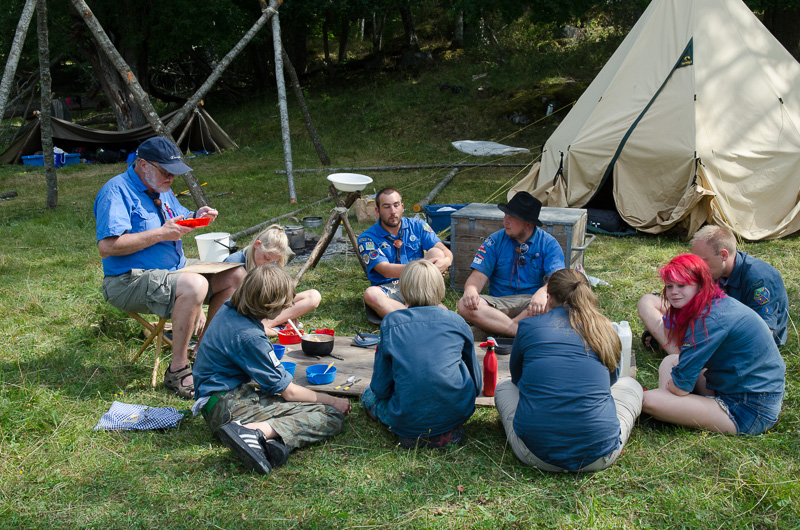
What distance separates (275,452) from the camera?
308 centimetres

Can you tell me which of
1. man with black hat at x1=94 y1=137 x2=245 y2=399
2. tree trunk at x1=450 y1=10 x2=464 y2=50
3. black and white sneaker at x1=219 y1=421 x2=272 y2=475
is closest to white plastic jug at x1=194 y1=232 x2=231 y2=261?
man with black hat at x1=94 y1=137 x2=245 y2=399

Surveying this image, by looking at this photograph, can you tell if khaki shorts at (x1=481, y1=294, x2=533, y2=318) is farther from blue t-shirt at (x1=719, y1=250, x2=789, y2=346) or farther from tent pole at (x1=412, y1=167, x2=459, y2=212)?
tent pole at (x1=412, y1=167, x2=459, y2=212)

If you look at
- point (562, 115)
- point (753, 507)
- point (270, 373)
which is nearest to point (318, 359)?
point (270, 373)

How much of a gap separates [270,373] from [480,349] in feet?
5.41

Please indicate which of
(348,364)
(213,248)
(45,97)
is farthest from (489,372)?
(45,97)

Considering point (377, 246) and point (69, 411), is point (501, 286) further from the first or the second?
point (69, 411)

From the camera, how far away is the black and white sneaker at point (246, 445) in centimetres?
298

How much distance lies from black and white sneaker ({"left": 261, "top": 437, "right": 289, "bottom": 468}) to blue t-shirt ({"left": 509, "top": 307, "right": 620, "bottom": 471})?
119 cm

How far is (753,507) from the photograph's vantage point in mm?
2660

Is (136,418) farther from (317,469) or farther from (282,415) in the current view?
(317,469)

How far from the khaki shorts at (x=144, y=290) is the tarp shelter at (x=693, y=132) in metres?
5.50

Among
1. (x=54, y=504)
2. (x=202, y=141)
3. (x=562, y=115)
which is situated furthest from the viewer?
(x=202, y=141)

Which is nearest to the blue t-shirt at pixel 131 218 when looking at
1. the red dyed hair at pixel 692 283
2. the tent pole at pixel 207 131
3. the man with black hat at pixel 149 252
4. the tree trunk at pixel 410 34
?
the man with black hat at pixel 149 252

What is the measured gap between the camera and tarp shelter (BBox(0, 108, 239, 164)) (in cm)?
1470
